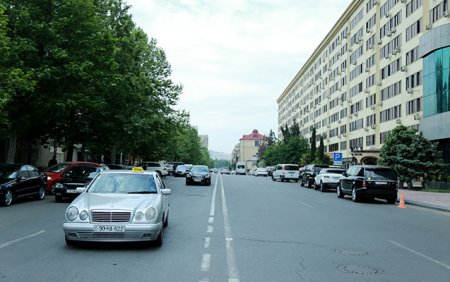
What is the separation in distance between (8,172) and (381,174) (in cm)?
1616

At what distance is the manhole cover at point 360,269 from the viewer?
6598mm

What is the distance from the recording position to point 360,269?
22.3 feet

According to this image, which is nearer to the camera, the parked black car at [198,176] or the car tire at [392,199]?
the car tire at [392,199]

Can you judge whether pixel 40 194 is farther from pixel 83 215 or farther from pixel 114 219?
pixel 114 219

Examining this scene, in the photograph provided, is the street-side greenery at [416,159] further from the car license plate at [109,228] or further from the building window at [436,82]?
the car license plate at [109,228]

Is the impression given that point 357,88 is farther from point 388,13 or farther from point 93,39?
point 93,39

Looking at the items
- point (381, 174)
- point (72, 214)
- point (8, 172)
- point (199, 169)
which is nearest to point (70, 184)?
point (8, 172)

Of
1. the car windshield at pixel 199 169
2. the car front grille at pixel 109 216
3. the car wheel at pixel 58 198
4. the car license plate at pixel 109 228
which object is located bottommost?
the car wheel at pixel 58 198

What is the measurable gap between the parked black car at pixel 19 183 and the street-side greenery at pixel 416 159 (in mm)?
25144

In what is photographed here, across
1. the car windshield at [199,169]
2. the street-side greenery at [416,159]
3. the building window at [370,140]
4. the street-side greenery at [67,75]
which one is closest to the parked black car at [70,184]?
the street-side greenery at [67,75]

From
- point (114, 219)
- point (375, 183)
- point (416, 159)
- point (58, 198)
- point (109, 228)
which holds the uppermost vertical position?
point (416, 159)

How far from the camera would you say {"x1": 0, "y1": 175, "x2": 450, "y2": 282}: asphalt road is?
622cm

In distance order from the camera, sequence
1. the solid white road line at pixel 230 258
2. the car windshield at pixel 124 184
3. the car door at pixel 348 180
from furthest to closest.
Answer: the car door at pixel 348 180 < the car windshield at pixel 124 184 < the solid white road line at pixel 230 258

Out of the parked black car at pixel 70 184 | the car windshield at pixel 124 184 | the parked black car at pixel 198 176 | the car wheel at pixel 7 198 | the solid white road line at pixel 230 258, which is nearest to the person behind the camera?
the solid white road line at pixel 230 258
